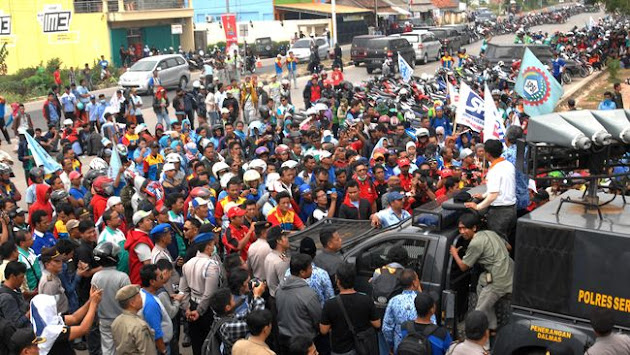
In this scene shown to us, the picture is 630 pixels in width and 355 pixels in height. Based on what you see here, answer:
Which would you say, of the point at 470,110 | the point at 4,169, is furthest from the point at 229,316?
the point at 470,110

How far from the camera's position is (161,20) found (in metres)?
45.6

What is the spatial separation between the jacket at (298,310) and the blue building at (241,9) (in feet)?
177

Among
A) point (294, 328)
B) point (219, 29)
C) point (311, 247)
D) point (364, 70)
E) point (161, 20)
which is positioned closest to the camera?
point (294, 328)

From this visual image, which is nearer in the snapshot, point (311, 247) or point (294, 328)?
point (294, 328)

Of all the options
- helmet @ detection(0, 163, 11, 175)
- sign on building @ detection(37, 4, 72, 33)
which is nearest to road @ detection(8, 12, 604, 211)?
helmet @ detection(0, 163, 11, 175)

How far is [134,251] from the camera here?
26.2ft

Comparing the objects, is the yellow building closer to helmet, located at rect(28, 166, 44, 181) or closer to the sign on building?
the sign on building

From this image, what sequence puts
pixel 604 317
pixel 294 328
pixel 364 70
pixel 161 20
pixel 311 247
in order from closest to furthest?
pixel 604 317, pixel 294 328, pixel 311 247, pixel 364 70, pixel 161 20

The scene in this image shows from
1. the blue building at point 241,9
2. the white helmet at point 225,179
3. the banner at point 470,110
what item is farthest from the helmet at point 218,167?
the blue building at point 241,9

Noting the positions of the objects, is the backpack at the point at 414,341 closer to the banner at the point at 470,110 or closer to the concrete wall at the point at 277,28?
the banner at the point at 470,110

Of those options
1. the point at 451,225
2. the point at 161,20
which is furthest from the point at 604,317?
the point at 161,20

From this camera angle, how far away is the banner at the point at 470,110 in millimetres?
13297

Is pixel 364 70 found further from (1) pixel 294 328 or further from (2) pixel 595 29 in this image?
(1) pixel 294 328

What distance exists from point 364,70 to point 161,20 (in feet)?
46.8
